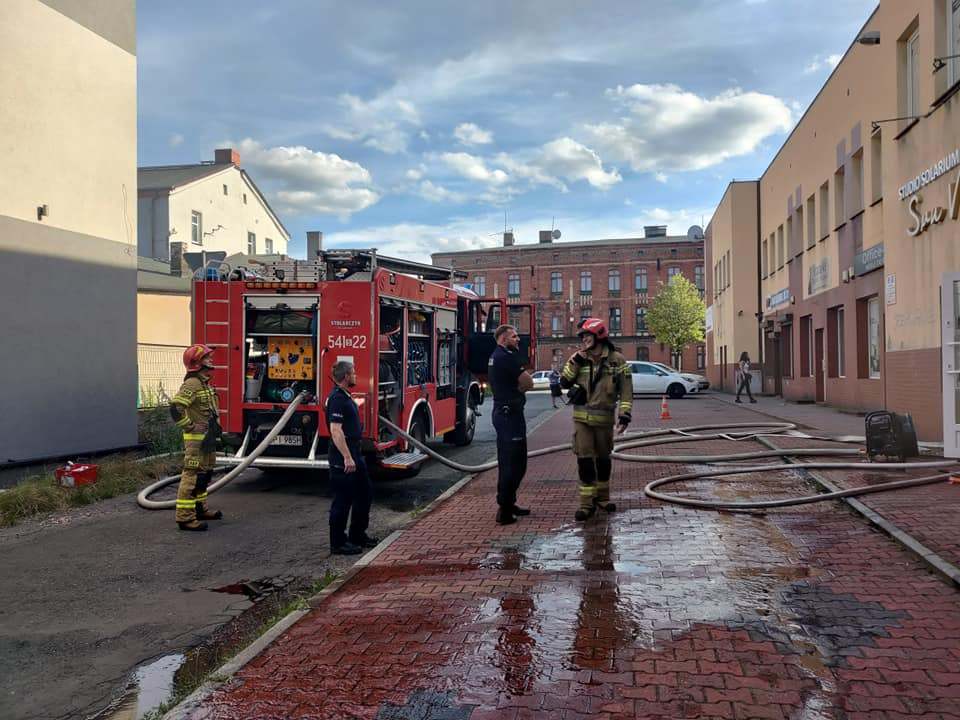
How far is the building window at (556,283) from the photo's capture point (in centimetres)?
7119

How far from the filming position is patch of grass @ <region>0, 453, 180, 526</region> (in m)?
8.84

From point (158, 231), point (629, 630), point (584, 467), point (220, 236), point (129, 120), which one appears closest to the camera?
point (629, 630)

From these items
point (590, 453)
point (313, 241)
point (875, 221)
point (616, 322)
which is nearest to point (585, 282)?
point (616, 322)

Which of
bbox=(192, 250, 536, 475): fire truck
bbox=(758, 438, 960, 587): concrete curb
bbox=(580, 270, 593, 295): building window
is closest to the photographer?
bbox=(758, 438, 960, 587): concrete curb

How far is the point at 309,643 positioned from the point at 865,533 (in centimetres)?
451

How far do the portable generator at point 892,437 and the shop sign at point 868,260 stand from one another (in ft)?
28.4

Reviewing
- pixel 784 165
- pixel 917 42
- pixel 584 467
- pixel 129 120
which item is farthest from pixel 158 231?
pixel 584 467

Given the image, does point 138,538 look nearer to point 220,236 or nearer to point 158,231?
point 158,231

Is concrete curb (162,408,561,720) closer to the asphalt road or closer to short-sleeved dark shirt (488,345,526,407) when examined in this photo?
the asphalt road

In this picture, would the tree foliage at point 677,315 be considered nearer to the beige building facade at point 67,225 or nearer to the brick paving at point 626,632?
the beige building facade at point 67,225

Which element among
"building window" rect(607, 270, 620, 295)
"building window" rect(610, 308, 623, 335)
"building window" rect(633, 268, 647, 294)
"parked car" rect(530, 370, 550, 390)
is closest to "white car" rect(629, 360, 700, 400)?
"parked car" rect(530, 370, 550, 390)

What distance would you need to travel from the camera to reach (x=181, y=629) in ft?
17.1

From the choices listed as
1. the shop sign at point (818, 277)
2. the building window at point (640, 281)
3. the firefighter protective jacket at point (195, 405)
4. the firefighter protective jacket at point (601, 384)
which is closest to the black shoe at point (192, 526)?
the firefighter protective jacket at point (195, 405)

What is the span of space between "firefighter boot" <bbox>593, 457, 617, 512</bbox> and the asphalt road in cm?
135
